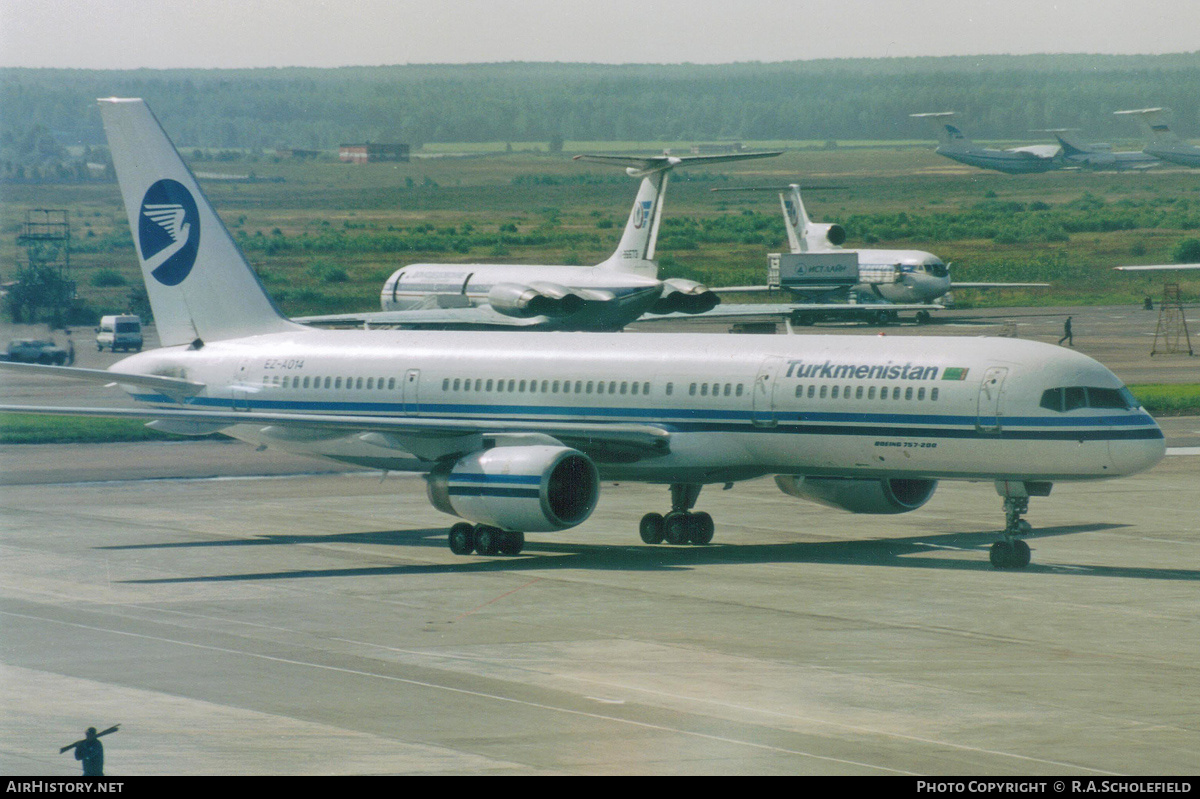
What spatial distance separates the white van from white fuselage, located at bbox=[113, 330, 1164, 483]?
52.6 meters

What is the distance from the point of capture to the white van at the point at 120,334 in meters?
94.4

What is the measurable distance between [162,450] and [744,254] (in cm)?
11933

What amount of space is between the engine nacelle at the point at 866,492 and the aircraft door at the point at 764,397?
1570mm

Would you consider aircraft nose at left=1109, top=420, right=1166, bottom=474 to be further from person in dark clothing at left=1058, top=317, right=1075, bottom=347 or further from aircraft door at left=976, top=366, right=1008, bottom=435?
person in dark clothing at left=1058, top=317, right=1075, bottom=347

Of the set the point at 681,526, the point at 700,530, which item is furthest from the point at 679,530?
the point at 700,530

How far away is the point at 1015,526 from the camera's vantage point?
34969mm

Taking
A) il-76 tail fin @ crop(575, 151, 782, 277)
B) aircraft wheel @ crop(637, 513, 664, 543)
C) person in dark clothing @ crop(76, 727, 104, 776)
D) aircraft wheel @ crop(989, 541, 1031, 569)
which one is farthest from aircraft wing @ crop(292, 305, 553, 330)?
person in dark clothing @ crop(76, 727, 104, 776)

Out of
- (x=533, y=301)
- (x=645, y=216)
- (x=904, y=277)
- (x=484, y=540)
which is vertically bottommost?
(x=484, y=540)

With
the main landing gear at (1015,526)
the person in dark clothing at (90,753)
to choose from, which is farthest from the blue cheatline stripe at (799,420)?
the person in dark clothing at (90,753)

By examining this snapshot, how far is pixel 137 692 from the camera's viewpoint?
23531mm

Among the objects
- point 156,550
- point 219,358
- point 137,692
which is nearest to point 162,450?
point 219,358

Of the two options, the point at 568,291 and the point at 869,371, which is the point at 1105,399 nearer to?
the point at 869,371

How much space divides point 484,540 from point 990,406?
1083 cm

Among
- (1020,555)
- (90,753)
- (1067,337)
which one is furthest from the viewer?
(1067,337)
